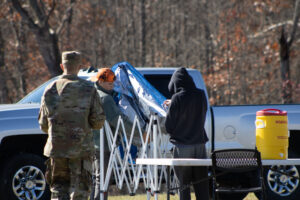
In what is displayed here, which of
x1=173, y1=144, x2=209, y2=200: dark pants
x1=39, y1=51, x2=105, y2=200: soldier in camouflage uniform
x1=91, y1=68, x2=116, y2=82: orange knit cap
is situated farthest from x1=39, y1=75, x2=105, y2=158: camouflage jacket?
x1=91, y1=68, x2=116, y2=82: orange knit cap

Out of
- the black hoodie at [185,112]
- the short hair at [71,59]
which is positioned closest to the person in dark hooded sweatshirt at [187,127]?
the black hoodie at [185,112]

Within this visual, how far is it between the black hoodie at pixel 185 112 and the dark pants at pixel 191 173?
0.27ft

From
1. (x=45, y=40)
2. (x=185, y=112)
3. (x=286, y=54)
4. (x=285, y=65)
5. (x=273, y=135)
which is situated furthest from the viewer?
(x=285, y=65)

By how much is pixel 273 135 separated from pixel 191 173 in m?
1.31

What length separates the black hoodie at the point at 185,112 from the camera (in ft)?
23.0

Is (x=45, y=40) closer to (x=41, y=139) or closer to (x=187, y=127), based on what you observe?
(x=41, y=139)

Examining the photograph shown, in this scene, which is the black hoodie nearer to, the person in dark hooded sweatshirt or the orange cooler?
Result: the person in dark hooded sweatshirt

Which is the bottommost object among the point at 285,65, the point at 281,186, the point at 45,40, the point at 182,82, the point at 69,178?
the point at 281,186

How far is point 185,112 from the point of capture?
7.03 m

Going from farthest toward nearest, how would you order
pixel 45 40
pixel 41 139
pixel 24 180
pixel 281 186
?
pixel 45 40, pixel 281 186, pixel 41 139, pixel 24 180

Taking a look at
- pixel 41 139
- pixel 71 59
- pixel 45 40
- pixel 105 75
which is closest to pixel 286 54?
pixel 45 40

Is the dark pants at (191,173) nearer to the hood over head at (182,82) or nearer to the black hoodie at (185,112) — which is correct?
the black hoodie at (185,112)

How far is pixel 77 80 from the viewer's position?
5.91 meters

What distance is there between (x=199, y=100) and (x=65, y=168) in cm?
197
